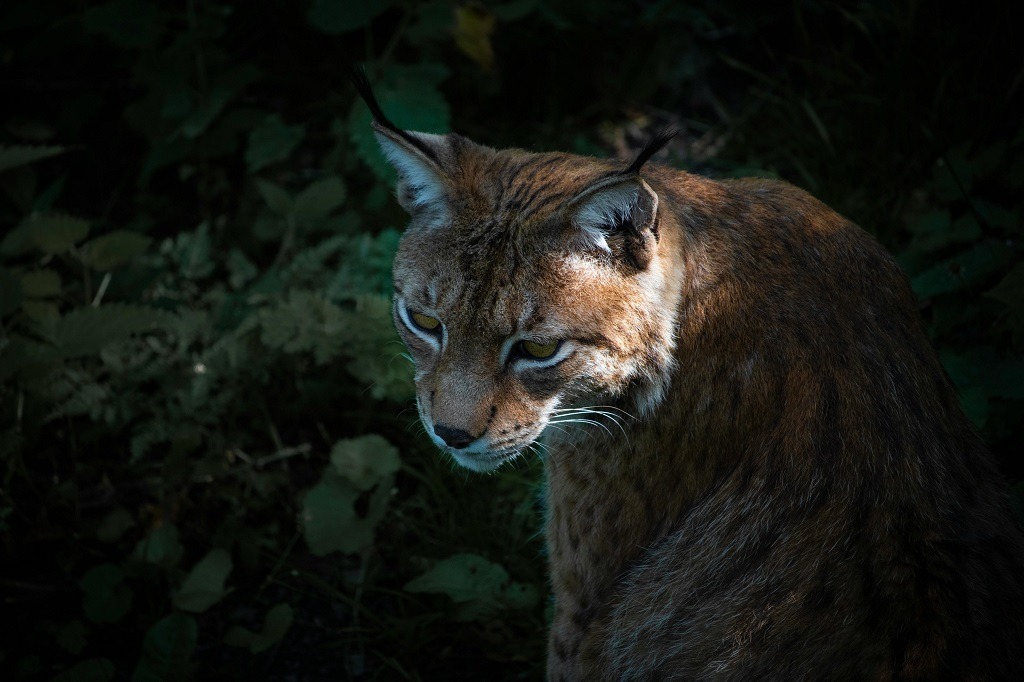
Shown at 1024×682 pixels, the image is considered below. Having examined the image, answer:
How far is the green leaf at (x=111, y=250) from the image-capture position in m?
4.25

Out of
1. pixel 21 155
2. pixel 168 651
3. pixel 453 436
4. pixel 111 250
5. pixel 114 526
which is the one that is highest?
pixel 453 436

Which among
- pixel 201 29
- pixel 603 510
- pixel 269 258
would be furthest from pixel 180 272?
pixel 603 510

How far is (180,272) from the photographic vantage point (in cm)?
436

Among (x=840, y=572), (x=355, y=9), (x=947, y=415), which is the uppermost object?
(x=947, y=415)

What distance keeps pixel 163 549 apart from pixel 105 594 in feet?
0.82

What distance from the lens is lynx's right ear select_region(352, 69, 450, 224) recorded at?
2.68 meters

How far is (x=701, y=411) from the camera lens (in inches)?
98.3

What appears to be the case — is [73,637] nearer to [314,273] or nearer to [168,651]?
[168,651]

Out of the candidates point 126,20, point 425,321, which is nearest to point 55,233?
point 126,20

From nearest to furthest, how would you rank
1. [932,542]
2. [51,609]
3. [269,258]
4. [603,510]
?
[932,542] → [603,510] → [51,609] → [269,258]

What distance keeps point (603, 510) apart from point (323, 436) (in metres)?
2.03

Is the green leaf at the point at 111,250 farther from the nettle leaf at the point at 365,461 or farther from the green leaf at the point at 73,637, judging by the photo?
the green leaf at the point at 73,637

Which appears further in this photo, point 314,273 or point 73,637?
point 314,273

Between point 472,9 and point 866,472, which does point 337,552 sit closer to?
point 866,472
